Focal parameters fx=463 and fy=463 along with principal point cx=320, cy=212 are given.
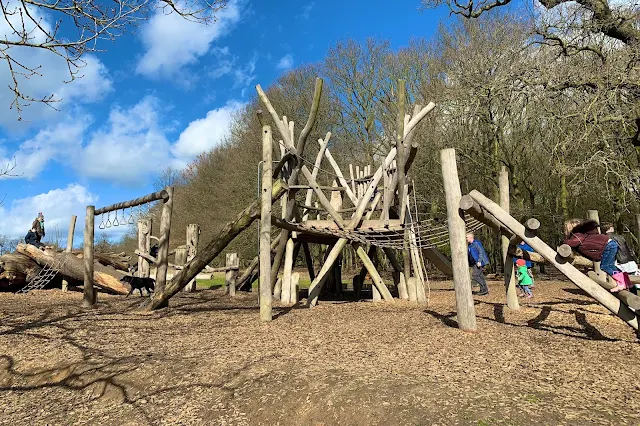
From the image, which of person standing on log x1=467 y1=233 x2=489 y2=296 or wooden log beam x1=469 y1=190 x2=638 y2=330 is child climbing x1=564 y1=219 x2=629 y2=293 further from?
person standing on log x1=467 y1=233 x2=489 y2=296

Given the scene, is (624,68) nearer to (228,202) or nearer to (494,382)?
(494,382)

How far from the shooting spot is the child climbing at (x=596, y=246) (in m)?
5.11

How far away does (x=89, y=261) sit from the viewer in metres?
8.41

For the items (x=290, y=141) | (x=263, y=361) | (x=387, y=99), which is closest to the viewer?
(x=263, y=361)

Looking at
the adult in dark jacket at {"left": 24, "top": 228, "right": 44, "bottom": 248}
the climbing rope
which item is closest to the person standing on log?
the climbing rope

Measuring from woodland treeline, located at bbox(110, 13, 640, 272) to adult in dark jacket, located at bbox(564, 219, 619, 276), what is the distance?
296 cm

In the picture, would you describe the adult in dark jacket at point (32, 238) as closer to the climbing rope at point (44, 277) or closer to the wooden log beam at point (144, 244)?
the climbing rope at point (44, 277)

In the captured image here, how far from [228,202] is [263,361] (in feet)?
60.2

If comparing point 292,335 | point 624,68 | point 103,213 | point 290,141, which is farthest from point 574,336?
point 103,213

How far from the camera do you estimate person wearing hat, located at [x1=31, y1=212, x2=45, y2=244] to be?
535 inches

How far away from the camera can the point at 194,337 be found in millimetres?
5727

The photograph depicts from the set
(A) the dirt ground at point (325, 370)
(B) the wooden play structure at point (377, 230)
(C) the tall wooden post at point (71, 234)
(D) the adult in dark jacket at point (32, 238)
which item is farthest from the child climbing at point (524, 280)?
(D) the adult in dark jacket at point (32, 238)

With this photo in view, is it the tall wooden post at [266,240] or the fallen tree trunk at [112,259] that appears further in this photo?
the fallen tree trunk at [112,259]

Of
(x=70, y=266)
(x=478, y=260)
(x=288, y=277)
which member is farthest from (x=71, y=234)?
(x=478, y=260)
